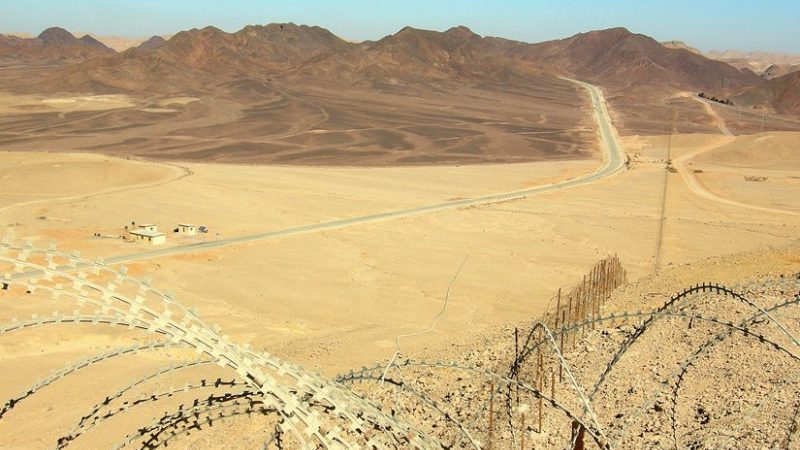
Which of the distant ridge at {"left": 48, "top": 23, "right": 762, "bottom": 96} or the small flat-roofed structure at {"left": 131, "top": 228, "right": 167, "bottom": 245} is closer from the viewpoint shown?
the small flat-roofed structure at {"left": 131, "top": 228, "right": 167, "bottom": 245}

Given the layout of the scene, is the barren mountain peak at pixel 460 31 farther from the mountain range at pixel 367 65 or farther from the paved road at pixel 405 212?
the paved road at pixel 405 212

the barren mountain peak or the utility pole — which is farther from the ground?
the barren mountain peak

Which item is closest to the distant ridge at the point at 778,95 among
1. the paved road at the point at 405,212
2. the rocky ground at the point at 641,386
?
the paved road at the point at 405,212

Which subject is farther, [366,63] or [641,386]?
[366,63]

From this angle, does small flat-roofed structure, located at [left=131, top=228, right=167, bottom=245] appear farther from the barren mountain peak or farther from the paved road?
the barren mountain peak

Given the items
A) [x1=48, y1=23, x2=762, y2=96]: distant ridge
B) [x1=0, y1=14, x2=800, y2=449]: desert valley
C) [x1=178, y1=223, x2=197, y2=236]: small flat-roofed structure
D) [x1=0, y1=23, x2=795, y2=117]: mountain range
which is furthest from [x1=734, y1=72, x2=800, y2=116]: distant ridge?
[x1=178, y1=223, x2=197, y2=236]: small flat-roofed structure

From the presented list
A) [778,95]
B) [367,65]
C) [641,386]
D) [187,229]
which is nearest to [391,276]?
[187,229]

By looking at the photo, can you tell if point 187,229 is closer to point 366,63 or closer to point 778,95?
point 366,63
